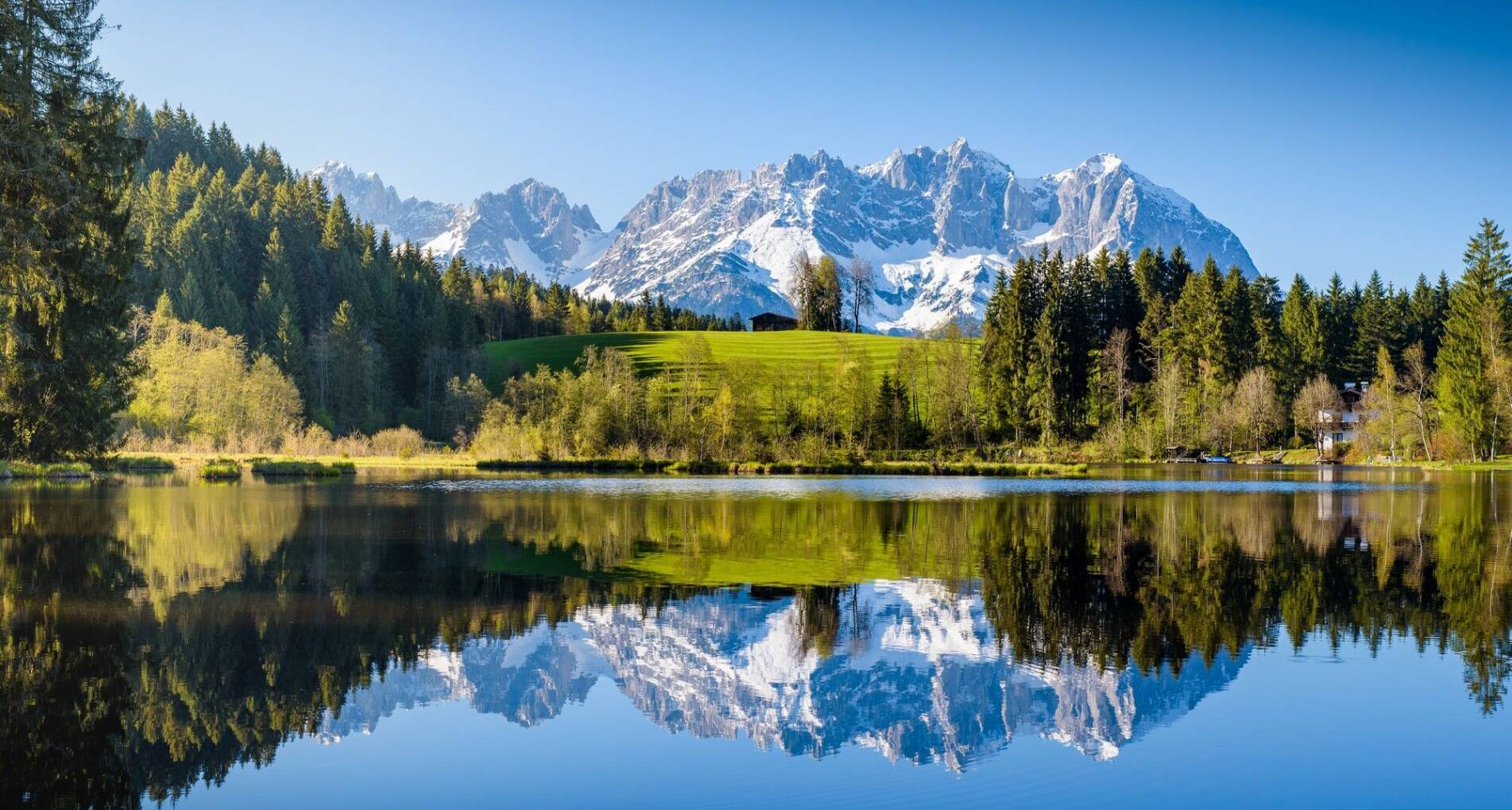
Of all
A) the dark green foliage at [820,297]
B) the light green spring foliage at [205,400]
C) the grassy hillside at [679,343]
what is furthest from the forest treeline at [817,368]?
the dark green foliage at [820,297]

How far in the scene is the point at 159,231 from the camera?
104 m

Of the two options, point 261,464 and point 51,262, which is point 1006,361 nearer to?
point 261,464

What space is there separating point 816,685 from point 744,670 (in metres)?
1.07

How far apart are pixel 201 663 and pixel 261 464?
55.5 m

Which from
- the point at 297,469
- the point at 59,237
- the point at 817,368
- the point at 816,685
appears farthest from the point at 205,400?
the point at 816,685

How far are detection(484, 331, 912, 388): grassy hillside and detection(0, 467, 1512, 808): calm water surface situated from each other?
88602 millimetres

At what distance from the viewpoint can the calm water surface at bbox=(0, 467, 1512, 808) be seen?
9.61 m

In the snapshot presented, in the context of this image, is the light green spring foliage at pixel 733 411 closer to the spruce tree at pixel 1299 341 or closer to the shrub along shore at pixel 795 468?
→ the shrub along shore at pixel 795 468

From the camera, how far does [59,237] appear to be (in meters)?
35.8

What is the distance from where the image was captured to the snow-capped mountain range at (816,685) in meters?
11.0

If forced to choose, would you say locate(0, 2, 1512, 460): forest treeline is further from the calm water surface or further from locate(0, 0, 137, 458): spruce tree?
the calm water surface

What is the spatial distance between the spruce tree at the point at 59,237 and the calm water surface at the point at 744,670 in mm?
10335

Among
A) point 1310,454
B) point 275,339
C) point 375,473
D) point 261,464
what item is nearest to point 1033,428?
point 1310,454

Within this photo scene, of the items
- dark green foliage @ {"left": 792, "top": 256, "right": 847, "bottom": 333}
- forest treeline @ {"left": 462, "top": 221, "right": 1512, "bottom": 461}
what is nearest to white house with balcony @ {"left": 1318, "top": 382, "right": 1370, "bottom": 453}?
forest treeline @ {"left": 462, "top": 221, "right": 1512, "bottom": 461}
